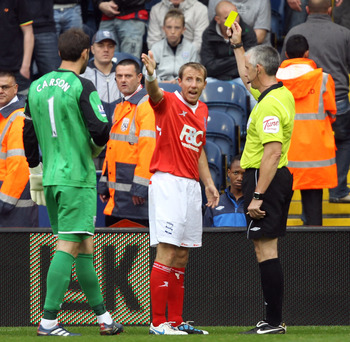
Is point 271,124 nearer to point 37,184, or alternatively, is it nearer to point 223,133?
point 37,184

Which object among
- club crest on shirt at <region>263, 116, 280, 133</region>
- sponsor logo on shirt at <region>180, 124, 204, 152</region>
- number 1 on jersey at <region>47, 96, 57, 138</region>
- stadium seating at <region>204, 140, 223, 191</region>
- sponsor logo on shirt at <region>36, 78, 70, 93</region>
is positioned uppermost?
sponsor logo on shirt at <region>36, 78, 70, 93</region>

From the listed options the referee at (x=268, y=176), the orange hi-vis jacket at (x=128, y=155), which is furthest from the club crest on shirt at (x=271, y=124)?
the orange hi-vis jacket at (x=128, y=155)

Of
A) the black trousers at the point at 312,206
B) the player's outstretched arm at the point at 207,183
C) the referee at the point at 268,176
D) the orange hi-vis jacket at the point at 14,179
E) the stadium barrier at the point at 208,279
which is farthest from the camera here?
the black trousers at the point at 312,206

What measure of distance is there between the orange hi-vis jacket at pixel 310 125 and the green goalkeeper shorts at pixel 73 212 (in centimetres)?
336

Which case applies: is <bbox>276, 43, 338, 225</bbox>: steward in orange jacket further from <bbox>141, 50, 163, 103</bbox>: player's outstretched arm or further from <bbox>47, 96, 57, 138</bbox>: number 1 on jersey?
<bbox>47, 96, 57, 138</bbox>: number 1 on jersey

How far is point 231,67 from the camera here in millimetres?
11594

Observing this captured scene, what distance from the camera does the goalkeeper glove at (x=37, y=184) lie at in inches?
269

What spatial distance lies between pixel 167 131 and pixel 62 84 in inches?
35.2

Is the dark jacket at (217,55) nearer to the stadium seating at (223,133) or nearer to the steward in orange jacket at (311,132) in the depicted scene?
the stadium seating at (223,133)

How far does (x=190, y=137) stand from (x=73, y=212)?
111 cm

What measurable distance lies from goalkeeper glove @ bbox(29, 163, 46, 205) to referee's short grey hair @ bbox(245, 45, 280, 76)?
1.72m

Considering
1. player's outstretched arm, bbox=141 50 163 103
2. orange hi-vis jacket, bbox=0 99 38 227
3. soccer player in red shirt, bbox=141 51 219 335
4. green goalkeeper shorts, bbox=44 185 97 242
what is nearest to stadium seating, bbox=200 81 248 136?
orange hi-vis jacket, bbox=0 99 38 227

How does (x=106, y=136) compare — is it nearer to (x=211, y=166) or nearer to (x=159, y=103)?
(x=159, y=103)

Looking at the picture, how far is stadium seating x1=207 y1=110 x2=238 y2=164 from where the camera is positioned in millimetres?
10469
